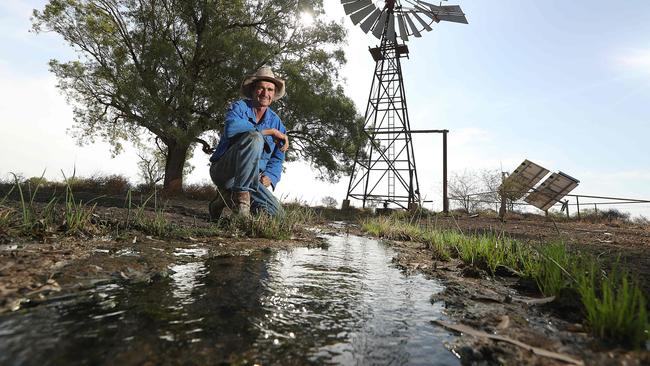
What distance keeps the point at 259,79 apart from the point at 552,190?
595 inches

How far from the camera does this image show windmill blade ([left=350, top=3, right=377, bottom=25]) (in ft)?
51.3

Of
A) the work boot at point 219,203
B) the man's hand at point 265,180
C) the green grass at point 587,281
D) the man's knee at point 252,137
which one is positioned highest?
the man's knee at point 252,137

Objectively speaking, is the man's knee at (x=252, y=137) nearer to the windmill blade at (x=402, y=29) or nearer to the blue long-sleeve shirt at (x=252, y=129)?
the blue long-sleeve shirt at (x=252, y=129)

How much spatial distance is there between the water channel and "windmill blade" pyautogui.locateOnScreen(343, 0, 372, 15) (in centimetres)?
1599

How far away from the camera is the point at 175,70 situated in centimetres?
1123

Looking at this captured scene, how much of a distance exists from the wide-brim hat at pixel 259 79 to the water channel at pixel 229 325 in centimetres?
298

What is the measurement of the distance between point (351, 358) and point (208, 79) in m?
12.6

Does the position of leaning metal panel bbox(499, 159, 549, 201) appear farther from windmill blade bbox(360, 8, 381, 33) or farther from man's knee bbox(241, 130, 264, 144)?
man's knee bbox(241, 130, 264, 144)

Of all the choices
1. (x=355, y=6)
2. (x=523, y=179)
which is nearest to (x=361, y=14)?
(x=355, y=6)

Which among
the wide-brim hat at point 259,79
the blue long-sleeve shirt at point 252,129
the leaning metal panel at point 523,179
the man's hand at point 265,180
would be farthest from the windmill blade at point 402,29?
the man's hand at point 265,180

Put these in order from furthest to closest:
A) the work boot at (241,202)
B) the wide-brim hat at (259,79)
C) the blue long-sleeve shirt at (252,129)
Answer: the wide-brim hat at (259,79)
the blue long-sleeve shirt at (252,129)
the work boot at (241,202)

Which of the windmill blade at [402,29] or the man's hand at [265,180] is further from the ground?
the windmill blade at [402,29]

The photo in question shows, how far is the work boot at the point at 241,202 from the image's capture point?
3.71 m

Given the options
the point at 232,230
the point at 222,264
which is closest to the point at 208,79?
the point at 232,230
